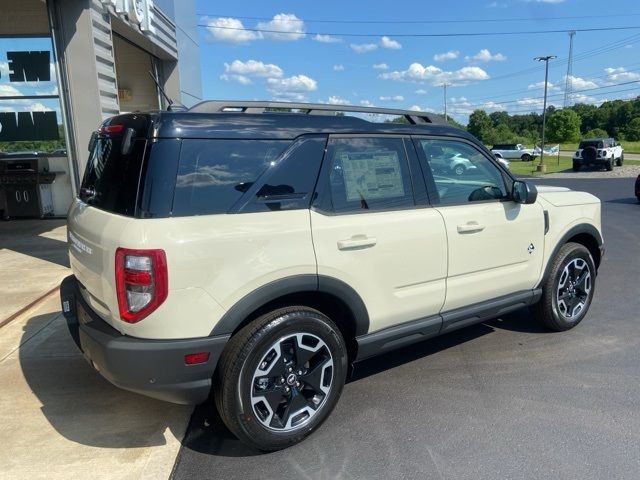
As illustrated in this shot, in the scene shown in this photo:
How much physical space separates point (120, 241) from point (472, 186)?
251cm

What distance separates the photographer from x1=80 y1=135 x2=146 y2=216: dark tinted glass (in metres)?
2.53

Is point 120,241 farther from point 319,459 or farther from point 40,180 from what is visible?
point 40,180

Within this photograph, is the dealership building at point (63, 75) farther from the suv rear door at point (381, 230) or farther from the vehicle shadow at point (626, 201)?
the vehicle shadow at point (626, 201)

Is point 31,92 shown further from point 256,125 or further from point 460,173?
point 460,173

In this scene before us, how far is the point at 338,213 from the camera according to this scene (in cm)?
296

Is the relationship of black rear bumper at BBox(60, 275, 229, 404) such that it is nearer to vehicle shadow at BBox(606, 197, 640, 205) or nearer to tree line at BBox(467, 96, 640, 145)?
vehicle shadow at BBox(606, 197, 640, 205)

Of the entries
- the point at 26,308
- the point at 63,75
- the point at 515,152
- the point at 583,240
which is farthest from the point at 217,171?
the point at 515,152

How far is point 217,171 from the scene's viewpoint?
8.57 ft

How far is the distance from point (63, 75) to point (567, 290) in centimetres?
697

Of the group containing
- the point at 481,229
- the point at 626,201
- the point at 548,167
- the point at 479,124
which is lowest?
the point at 548,167

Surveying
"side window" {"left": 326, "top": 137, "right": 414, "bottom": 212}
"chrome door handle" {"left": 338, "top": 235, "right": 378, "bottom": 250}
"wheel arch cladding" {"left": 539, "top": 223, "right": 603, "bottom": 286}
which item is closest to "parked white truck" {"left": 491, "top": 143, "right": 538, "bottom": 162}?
"wheel arch cladding" {"left": 539, "top": 223, "right": 603, "bottom": 286}

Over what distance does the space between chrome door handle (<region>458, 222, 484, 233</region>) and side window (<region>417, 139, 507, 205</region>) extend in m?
0.18

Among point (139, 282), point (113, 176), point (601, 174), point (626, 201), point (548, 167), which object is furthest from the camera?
point (548, 167)

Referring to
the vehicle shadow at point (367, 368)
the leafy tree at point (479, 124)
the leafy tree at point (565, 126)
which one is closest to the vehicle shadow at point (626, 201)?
the vehicle shadow at point (367, 368)
